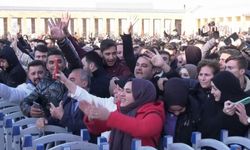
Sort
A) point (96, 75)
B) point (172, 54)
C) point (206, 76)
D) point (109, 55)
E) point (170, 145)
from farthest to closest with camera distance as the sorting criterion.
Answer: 1. point (172, 54)
2. point (109, 55)
3. point (96, 75)
4. point (206, 76)
5. point (170, 145)

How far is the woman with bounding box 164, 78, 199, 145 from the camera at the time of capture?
4.70 m

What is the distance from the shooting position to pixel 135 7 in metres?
80.0

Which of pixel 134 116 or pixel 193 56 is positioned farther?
pixel 193 56

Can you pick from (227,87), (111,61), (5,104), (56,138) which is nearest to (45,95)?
(5,104)

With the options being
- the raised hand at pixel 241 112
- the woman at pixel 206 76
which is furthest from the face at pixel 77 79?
the raised hand at pixel 241 112

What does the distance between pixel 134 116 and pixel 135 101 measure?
5.2 inches

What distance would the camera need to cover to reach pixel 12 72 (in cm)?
881

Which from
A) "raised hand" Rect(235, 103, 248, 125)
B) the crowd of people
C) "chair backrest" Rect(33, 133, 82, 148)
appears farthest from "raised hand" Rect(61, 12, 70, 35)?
"raised hand" Rect(235, 103, 248, 125)

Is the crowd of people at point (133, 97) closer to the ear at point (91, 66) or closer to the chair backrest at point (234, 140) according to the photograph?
the ear at point (91, 66)

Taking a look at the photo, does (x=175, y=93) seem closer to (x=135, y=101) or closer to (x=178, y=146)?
(x=135, y=101)

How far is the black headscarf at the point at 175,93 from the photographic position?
4660 millimetres

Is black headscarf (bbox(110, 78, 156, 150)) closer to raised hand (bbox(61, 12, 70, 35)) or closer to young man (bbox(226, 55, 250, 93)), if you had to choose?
young man (bbox(226, 55, 250, 93))

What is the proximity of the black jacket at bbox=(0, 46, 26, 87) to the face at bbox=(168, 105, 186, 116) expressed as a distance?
180 inches

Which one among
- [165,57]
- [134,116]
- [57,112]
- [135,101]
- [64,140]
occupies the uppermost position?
[165,57]
